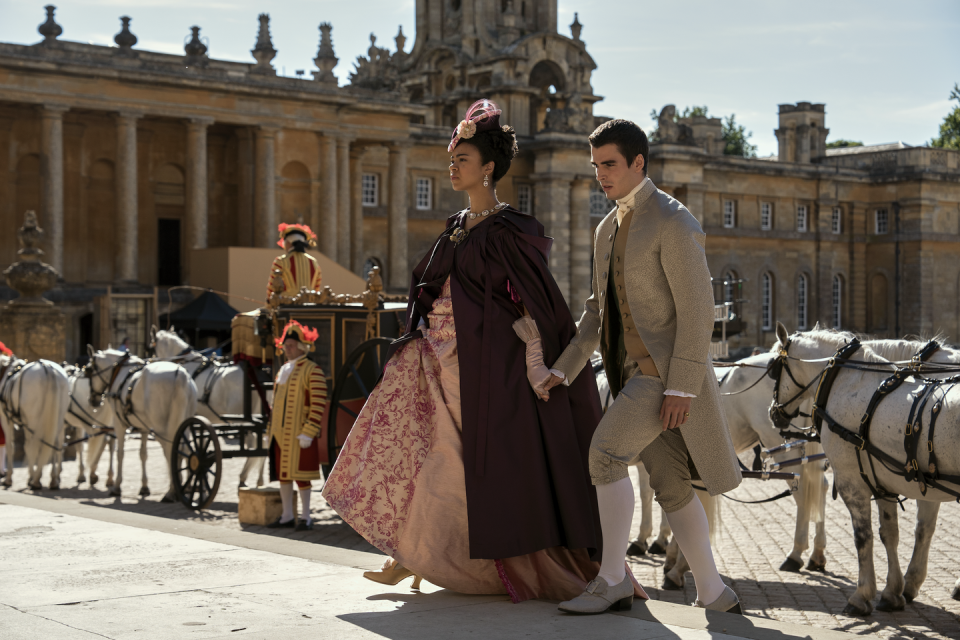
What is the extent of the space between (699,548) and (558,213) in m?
44.8

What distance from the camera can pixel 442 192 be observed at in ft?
165

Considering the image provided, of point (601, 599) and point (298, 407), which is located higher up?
point (298, 407)

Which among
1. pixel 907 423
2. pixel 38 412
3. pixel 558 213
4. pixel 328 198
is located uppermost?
pixel 328 198

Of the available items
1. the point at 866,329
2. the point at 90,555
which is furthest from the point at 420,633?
the point at 866,329

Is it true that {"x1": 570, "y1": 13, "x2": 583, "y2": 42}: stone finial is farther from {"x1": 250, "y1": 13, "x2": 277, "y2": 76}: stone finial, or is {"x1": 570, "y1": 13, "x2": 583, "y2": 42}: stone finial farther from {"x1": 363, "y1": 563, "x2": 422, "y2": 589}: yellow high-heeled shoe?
{"x1": 363, "y1": 563, "x2": 422, "y2": 589}: yellow high-heeled shoe

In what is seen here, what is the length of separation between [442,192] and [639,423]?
4570 cm

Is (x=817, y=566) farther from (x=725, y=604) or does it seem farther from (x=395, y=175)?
(x=395, y=175)

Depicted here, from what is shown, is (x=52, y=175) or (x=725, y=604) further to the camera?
(x=52, y=175)

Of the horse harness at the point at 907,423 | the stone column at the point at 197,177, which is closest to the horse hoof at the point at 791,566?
Answer: the horse harness at the point at 907,423

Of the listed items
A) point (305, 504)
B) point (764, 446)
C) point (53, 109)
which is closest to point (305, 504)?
point (305, 504)

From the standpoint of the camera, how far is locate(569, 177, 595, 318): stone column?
50031 millimetres

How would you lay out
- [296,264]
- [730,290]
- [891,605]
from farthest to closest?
1. [730,290]
2. [296,264]
3. [891,605]

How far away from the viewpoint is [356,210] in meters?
45.8

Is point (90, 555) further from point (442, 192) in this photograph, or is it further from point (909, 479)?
point (442, 192)
